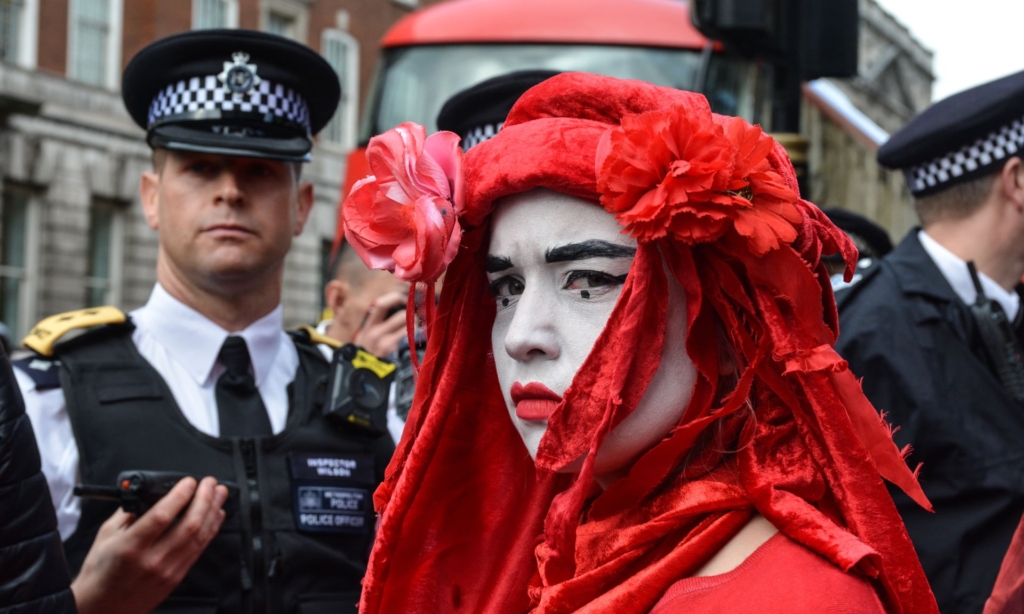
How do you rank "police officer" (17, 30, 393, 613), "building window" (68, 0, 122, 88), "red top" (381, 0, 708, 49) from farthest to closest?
1. "building window" (68, 0, 122, 88)
2. "red top" (381, 0, 708, 49)
3. "police officer" (17, 30, 393, 613)

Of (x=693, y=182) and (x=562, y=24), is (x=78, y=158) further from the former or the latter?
(x=693, y=182)

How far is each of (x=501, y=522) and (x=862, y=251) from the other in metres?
3.85

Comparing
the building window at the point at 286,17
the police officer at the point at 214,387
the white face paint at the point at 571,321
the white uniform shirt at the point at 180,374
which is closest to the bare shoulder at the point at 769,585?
the white face paint at the point at 571,321

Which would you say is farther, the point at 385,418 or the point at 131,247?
the point at 131,247

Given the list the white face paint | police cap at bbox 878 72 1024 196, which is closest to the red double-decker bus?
police cap at bbox 878 72 1024 196

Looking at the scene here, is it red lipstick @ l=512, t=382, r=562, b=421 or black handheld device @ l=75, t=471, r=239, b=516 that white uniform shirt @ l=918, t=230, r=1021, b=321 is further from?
black handheld device @ l=75, t=471, r=239, b=516

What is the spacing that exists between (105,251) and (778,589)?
18.2 meters

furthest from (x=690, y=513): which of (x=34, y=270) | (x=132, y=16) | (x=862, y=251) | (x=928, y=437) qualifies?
(x=132, y=16)

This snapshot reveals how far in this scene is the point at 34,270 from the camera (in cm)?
1727

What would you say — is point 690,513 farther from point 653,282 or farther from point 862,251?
point 862,251

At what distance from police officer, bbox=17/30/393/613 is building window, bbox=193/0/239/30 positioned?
17139 millimetres

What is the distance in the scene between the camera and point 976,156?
381cm

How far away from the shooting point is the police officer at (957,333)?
335cm

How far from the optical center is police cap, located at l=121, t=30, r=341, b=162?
10.8 feet
